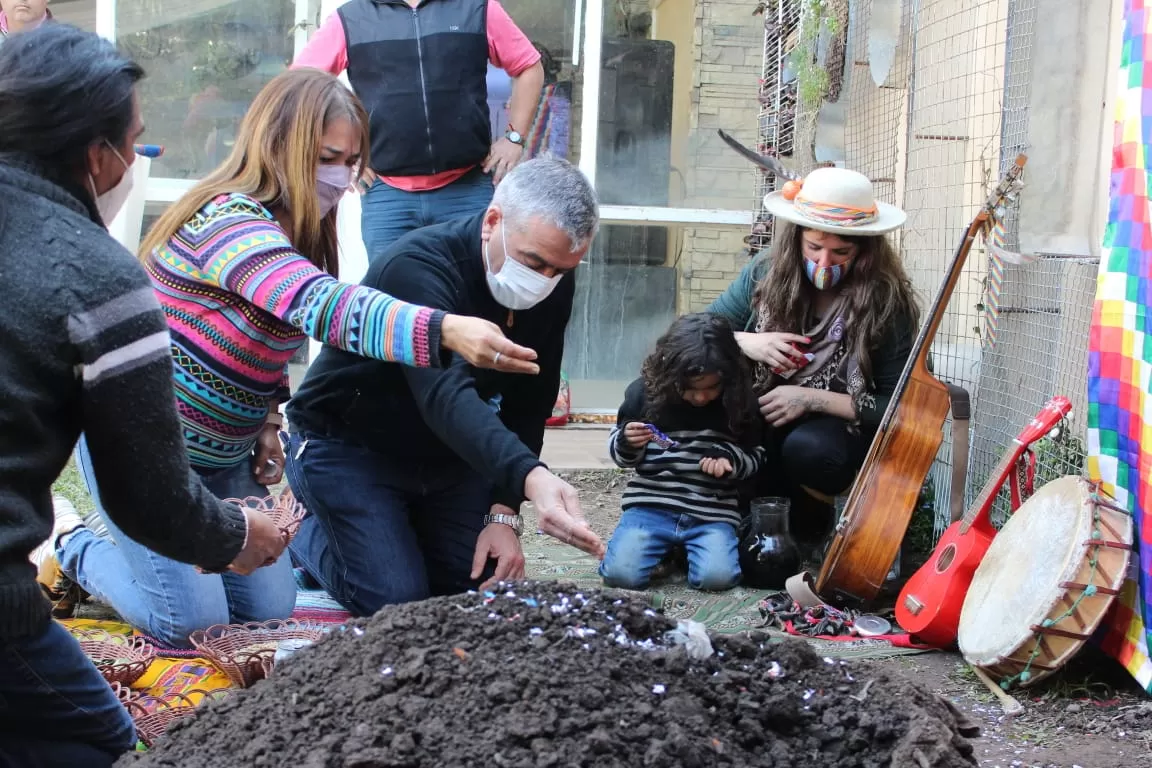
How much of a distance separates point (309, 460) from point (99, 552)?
658mm

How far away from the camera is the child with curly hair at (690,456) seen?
416cm

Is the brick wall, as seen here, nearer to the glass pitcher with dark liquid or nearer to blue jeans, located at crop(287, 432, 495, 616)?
the glass pitcher with dark liquid

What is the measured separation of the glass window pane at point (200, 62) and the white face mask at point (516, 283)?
4.03 metres

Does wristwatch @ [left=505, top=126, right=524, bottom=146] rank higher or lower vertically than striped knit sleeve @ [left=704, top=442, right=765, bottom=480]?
higher

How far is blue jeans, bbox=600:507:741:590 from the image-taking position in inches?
163

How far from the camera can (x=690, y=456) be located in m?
4.28

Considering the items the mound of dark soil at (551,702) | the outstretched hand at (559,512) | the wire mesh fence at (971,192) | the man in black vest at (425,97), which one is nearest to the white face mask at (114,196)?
the mound of dark soil at (551,702)

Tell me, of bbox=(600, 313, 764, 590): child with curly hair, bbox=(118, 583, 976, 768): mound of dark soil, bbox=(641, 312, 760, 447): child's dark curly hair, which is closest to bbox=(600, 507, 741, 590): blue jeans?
bbox=(600, 313, 764, 590): child with curly hair

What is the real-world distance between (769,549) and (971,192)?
173 centimetres

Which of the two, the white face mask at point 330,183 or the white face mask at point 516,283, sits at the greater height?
the white face mask at point 330,183

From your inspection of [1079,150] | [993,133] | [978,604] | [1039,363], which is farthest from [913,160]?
[978,604]

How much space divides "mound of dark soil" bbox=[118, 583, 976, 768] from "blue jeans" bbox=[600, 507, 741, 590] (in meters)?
1.93

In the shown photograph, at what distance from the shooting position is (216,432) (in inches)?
121

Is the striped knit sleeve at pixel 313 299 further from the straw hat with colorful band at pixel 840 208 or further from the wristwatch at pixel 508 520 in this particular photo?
the straw hat with colorful band at pixel 840 208
